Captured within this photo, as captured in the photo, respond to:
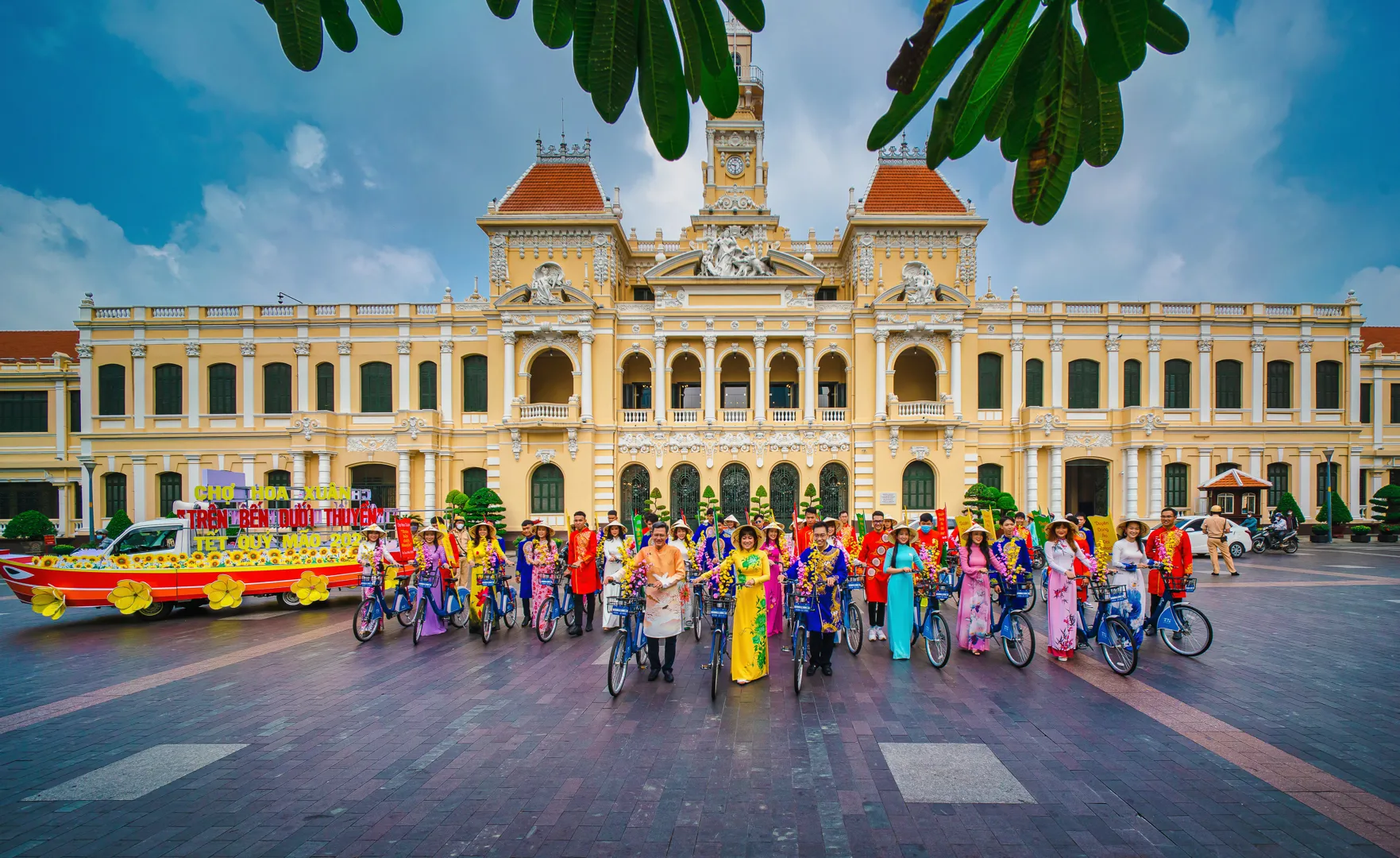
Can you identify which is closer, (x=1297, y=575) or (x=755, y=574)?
(x=755, y=574)

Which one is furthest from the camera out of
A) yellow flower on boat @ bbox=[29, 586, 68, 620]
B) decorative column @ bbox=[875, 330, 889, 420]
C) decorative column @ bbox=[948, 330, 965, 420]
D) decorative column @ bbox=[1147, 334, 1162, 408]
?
decorative column @ bbox=[1147, 334, 1162, 408]

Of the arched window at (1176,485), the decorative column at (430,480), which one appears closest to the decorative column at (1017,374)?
the arched window at (1176,485)

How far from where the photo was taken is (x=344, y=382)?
86.9 feet

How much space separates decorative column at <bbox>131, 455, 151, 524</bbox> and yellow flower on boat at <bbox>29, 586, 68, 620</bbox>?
19.7m

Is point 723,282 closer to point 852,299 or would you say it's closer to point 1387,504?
point 852,299

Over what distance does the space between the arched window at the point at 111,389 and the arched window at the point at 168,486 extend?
135 inches

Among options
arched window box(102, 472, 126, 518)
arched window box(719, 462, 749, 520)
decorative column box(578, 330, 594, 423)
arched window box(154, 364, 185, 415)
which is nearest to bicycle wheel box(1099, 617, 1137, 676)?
arched window box(719, 462, 749, 520)

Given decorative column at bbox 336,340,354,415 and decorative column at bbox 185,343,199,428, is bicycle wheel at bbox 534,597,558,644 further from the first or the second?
decorative column at bbox 185,343,199,428

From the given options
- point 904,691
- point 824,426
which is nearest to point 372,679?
point 904,691

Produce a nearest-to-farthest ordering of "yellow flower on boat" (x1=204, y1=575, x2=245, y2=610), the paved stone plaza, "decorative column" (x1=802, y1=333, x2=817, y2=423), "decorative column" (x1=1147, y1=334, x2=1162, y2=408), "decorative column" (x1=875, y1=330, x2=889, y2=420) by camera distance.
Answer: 1. the paved stone plaza
2. "yellow flower on boat" (x1=204, y1=575, x2=245, y2=610)
3. "decorative column" (x1=875, y1=330, x2=889, y2=420)
4. "decorative column" (x1=802, y1=333, x2=817, y2=423)
5. "decorative column" (x1=1147, y1=334, x2=1162, y2=408)

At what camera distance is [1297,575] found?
14.6 metres

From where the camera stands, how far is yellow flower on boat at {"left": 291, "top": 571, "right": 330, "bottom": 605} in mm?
11594

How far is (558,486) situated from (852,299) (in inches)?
589

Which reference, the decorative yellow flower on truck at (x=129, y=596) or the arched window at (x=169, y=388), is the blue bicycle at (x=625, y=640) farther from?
the arched window at (x=169, y=388)
